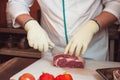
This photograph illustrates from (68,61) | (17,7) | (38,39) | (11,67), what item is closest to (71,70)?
(68,61)

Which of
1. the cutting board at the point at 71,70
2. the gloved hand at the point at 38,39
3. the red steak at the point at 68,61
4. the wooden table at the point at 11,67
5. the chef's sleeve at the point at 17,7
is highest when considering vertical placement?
the chef's sleeve at the point at 17,7

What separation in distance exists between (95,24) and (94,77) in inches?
9.1

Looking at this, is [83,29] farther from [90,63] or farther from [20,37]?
[20,37]

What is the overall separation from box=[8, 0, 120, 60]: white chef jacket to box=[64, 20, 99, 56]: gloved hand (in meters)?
0.10

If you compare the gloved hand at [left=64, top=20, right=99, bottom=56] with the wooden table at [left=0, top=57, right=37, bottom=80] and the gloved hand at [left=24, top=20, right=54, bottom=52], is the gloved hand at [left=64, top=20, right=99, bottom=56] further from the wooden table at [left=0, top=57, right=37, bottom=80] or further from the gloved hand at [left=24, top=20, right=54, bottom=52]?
the wooden table at [left=0, top=57, right=37, bottom=80]

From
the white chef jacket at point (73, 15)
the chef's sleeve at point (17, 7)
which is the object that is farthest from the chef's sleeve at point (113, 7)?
the chef's sleeve at point (17, 7)

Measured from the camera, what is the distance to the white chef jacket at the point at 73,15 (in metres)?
1.18

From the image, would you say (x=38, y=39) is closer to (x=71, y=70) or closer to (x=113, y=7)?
(x=71, y=70)

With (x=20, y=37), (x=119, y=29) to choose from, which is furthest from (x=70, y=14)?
(x=20, y=37)

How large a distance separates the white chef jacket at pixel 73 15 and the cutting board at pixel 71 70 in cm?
10

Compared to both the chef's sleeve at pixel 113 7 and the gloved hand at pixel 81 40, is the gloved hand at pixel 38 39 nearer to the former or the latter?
the gloved hand at pixel 81 40

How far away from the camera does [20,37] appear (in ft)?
7.42

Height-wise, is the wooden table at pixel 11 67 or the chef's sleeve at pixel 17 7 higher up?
the chef's sleeve at pixel 17 7

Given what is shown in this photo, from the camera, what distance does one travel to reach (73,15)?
3.88 feet
